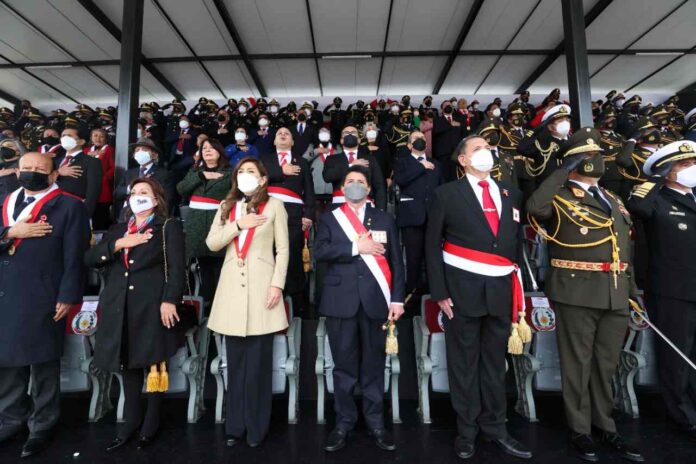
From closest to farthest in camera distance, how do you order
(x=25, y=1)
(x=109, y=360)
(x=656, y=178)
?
(x=109, y=360) < (x=656, y=178) < (x=25, y=1)

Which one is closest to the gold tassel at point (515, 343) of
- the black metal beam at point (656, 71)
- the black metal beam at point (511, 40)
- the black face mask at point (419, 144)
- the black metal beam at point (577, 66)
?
the black face mask at point (419, 144)

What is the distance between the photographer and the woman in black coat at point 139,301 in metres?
2.26

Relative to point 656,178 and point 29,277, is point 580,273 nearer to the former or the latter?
point 656,178

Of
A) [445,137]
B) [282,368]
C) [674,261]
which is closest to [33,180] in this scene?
[282,368]

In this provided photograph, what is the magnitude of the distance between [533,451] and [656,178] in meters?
2.09

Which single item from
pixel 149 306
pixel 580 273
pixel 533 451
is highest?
pixel 580 273

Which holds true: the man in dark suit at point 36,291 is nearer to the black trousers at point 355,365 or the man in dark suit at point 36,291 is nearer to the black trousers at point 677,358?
the black trousers at point 355,365

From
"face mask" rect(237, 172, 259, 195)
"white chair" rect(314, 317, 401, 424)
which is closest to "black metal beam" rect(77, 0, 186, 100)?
"face mask" rect(237, 172, 259, 195)

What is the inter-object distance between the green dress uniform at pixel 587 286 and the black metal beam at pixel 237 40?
A: 249 inches

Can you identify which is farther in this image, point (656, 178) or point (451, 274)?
point (656, 178)

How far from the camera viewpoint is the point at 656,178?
2.58 m

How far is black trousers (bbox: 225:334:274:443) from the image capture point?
2352 mm

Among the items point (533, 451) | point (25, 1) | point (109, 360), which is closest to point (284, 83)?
point (25, 1)

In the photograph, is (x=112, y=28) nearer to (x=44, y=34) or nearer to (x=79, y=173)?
(x=44, y=34)
